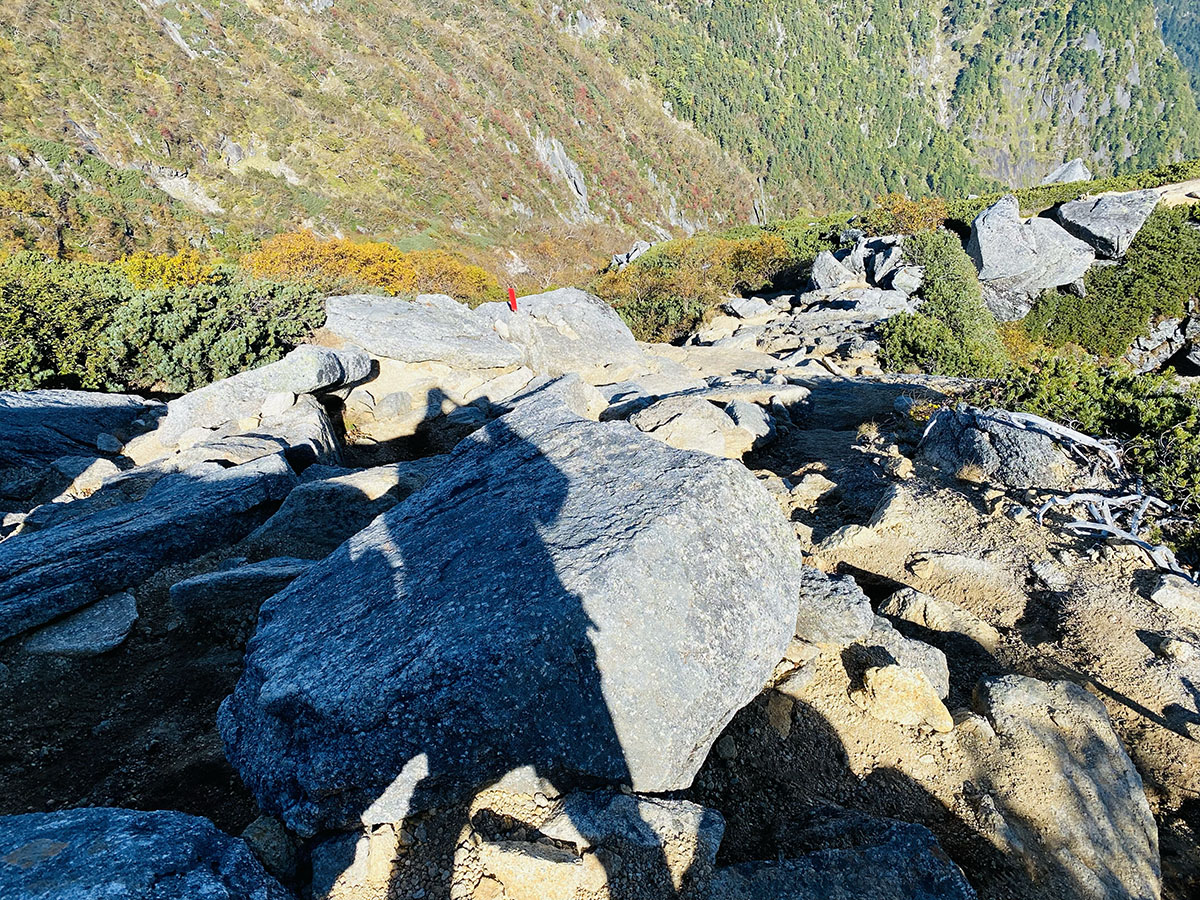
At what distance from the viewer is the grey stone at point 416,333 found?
1446 centimetres

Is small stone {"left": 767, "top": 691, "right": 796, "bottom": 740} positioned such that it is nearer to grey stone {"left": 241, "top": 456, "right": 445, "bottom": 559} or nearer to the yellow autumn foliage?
grey stone {"left": 241, "top": 456, "right": 445, "bottom": 559}

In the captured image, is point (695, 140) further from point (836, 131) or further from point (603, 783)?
point (603, 783)

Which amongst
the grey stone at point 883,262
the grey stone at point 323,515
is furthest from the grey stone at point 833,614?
the grey stone at point 883,262

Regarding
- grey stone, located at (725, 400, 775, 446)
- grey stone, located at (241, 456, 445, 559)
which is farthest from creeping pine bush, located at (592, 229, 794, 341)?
grey stone, located at (241, 456, 445, 559)

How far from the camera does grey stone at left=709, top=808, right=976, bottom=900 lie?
3.03 metres

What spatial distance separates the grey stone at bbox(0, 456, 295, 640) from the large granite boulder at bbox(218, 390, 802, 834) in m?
2.65

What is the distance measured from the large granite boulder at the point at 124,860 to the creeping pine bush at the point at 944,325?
61.0 feet

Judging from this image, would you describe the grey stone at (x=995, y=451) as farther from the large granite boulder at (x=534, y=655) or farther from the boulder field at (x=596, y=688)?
the large granite boulder at (x=534, y=655)

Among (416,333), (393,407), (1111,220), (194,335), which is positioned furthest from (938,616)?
(1111,220)

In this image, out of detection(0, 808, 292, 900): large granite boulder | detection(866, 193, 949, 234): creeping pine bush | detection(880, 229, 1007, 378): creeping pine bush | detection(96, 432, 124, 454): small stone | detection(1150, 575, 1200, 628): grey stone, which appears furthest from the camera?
detection(866, 193, 949, 234): creeping pine bush

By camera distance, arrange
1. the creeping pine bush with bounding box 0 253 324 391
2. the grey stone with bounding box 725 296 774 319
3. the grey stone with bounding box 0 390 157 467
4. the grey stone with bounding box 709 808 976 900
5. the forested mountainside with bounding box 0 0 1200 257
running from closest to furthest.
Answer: the grey stone with bounding box 709 808 976 900
the grey stone with bounding box 0 390 157 467
the creeping pine bush with bounding box 0 253 324 391
the grey stone with bounding box 725 296 774 319
the forested mountainside with bounding box 0 0 1200 257

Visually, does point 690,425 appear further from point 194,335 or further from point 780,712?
point 194,335

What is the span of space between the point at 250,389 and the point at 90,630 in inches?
279

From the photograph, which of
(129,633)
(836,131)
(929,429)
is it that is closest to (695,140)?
(836,131)
